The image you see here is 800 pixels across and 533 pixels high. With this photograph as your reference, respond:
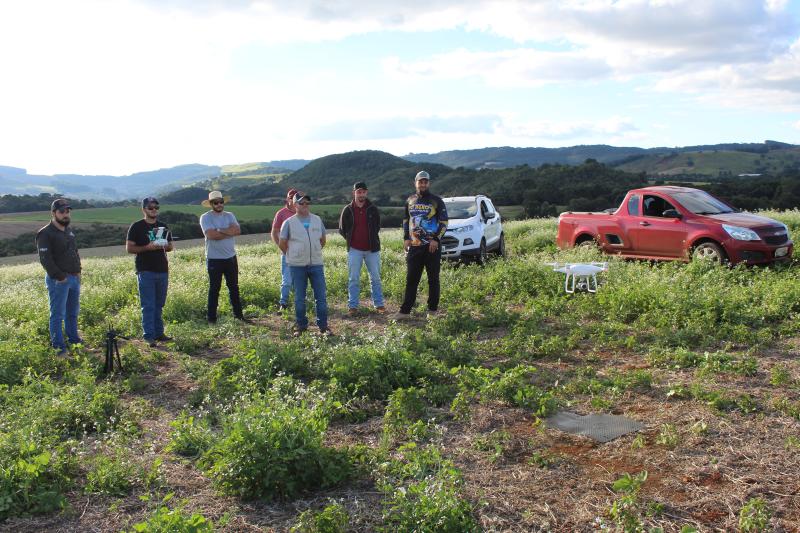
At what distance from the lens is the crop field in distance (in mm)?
4070

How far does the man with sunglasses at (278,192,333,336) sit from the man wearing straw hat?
1.06 meters

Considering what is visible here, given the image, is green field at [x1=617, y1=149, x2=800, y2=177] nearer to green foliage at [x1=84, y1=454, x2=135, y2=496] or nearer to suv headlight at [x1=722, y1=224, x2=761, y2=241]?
suv headlight at [x1=722, y1=224, x2=761, y2=241]

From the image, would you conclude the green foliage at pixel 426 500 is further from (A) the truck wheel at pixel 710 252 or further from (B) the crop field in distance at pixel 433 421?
(A) the truck wheel at pixel 710 252

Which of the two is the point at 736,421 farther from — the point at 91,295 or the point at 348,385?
the point at 91,295

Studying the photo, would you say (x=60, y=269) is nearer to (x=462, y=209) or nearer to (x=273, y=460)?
(x=273, y=460)

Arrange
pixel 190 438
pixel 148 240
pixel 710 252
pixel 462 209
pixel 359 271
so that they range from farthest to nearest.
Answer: pixel 462 209 → pixel 710 252 → pixel 359 271 → pixel 148 240 → pixel 190 438

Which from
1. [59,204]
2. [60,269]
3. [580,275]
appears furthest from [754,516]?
[59,204]

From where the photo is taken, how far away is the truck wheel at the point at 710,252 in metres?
11.7

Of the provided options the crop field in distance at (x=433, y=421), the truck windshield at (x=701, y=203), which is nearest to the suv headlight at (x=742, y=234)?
the truck windshield at (x=701, y=203)

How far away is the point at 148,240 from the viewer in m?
8.57

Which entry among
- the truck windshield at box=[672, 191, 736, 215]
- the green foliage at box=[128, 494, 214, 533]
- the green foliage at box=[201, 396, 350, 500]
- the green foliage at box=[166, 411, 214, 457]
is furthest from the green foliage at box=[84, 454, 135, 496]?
the truck windshield at box=[672, 191, 736, 215]

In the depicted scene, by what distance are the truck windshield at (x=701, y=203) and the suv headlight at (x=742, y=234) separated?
0.84 metres

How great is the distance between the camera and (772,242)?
11562 mm

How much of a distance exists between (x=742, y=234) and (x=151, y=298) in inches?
397
